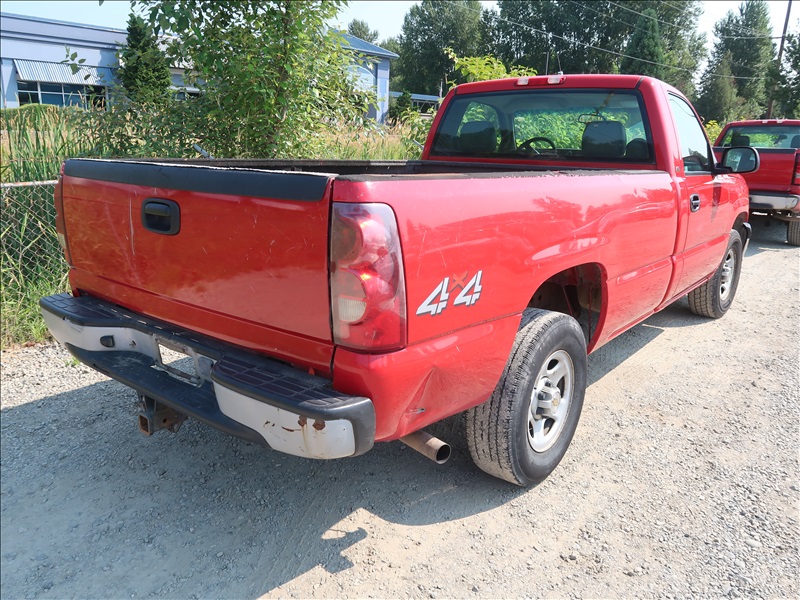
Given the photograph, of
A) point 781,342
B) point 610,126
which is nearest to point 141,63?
point 610,126

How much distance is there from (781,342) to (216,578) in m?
4.97

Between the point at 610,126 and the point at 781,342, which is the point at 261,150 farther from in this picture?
the point at 781,342

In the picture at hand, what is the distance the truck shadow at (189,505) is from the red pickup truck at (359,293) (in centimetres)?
41

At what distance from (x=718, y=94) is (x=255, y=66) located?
2146 inches

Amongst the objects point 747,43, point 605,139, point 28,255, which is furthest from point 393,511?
point 747,43

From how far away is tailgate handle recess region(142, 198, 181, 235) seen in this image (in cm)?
237

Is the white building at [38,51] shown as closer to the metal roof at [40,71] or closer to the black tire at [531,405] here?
the metal roof at [40,71]

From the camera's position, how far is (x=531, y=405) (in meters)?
2.82

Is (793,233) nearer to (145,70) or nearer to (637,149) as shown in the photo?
(637,149)

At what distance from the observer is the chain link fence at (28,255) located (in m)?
4.54

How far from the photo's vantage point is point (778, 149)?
9.38m

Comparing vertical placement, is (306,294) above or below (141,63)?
below

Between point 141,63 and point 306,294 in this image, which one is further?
point 141,63

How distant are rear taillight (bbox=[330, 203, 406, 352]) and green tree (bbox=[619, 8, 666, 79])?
1973 inches
